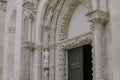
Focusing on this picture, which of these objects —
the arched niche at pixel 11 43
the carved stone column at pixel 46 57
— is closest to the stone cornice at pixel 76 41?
the carved stone column at pixel 46 57

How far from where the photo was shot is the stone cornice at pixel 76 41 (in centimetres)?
793

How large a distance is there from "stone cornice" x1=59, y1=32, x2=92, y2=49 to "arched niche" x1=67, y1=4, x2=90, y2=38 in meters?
0.22

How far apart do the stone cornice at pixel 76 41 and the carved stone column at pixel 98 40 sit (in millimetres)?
817

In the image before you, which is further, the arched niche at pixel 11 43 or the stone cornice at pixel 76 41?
the arched niche at pixel 11 43

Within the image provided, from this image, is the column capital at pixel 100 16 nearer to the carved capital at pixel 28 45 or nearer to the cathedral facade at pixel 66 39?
the cathedral facade at pixel 66 39

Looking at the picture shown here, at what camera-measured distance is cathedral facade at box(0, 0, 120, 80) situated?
6809mm

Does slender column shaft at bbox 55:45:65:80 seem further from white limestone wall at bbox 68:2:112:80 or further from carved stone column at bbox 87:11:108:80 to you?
carved stone column at bbox 87:11:108:80

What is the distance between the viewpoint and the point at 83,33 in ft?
27.2

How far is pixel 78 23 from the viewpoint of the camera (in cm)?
877

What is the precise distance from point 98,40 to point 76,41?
167 centimetres

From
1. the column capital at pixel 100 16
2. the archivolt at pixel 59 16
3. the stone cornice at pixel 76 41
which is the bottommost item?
the stone cornice at pixel 76 41

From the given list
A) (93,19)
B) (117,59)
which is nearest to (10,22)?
(93,19)

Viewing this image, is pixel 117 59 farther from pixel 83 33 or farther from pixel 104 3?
pixel 83 33

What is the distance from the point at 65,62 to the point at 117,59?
9.64 ft
